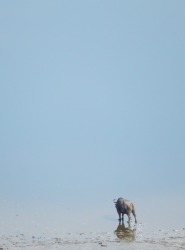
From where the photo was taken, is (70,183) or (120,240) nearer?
(120,240)

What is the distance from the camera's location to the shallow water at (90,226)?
19094mm

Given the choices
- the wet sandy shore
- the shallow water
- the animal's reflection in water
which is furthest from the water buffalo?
the wet sandy shore

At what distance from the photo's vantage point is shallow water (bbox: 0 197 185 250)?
62.6 feet

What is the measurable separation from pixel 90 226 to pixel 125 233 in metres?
2.81

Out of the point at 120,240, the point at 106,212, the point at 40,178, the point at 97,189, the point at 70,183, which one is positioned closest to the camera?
the point at 120,240

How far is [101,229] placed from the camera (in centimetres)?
2333

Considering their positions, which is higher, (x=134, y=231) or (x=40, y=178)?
(x=40, y=178)

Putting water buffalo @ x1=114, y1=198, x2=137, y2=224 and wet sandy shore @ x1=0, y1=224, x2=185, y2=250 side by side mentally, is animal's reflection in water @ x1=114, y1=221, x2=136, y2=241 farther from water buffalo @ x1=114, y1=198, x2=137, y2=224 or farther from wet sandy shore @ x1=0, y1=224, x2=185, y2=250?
water buffalo @ x1=114, y1=198, x2=137, y2=224

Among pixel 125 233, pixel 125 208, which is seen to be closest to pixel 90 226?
pixel 125 233

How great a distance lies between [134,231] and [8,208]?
11720mm

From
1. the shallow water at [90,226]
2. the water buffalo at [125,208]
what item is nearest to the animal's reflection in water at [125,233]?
the shallow water at [90,226]

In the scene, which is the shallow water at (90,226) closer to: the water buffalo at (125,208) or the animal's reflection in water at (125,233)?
the animal's reflection in water at (125,233)

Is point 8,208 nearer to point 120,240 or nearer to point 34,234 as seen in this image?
point 34,234

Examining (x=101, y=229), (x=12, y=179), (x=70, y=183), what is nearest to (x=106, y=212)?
(x=101, y=229)
